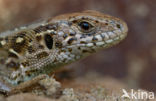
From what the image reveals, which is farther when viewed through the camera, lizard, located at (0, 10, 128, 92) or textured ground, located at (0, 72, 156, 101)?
lizard, located at (0, 10, 128, 92)

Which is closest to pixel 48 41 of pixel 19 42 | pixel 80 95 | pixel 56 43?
pixel 56 43

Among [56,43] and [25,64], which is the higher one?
[56,43]

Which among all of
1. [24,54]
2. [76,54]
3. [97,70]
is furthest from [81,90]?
[97,70]

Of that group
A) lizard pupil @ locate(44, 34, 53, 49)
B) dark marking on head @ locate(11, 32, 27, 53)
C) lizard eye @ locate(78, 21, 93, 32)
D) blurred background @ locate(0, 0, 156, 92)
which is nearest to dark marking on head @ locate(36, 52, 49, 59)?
lizard pupil @ locate(44, 34, 53, 49)

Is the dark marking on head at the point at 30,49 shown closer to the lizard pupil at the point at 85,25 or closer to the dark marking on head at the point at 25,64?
the dark marking on head at the point at 25,64

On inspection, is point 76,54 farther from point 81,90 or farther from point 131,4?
point 131,4

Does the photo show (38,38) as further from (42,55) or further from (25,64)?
(25,64)

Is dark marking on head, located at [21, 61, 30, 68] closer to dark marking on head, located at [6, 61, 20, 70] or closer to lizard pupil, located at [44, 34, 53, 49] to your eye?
dark marking on head, located at [6, 61, 20, 70]
